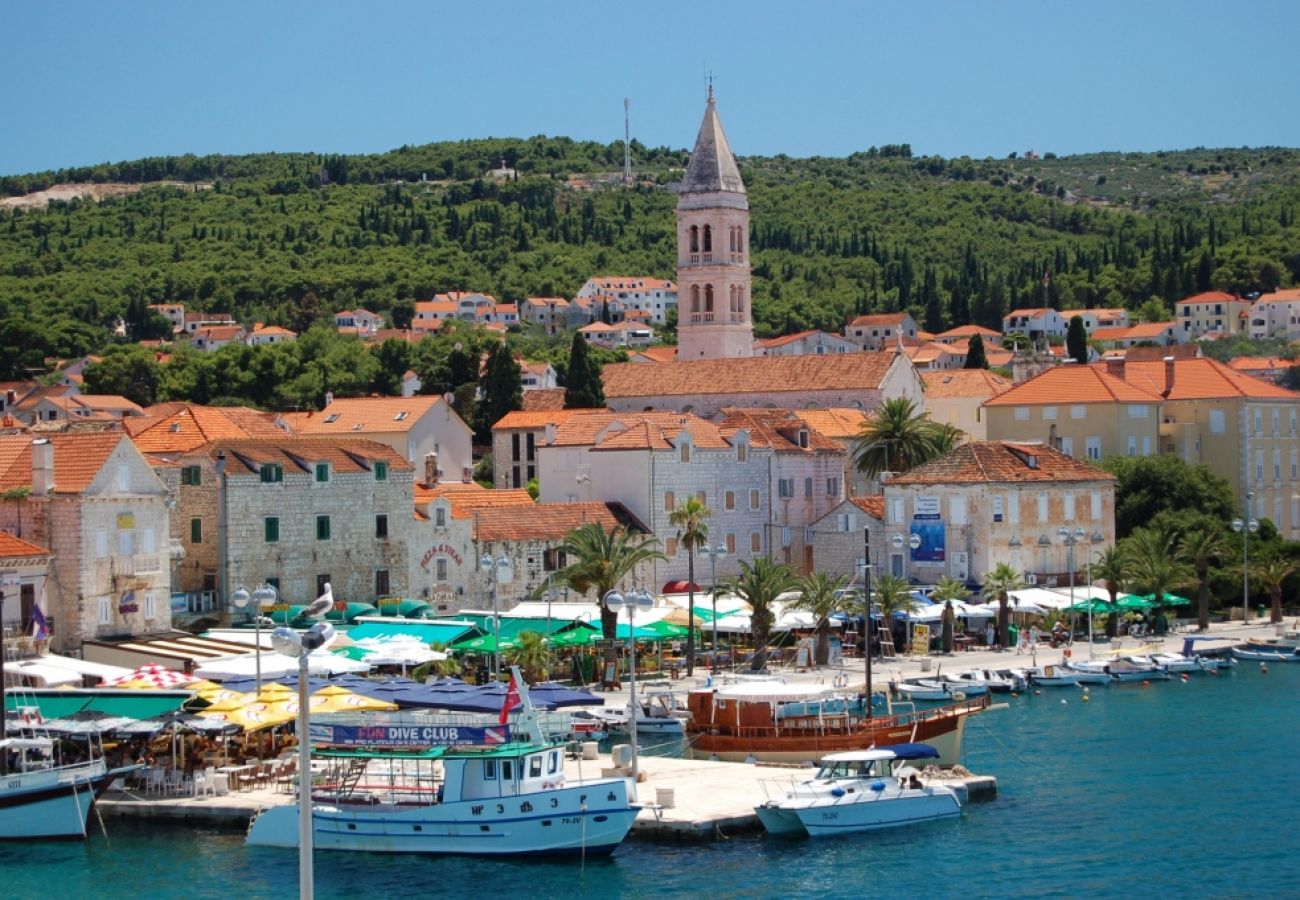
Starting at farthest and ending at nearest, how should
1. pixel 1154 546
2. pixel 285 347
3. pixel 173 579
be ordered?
pixel 285 347
pixel 1154 546
pixel 173 579

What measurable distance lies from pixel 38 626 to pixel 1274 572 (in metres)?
44.5

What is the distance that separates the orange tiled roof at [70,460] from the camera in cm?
5178

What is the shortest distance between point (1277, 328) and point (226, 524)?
147896 millimetres

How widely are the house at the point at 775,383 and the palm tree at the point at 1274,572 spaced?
1890cm

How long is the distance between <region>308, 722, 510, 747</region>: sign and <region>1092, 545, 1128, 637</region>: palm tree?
36801 millimetres

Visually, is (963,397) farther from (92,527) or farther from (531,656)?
(92,527)

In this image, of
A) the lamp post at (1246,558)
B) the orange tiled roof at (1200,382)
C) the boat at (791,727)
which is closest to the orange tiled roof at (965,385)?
the orange tiled roof at (1200,382)

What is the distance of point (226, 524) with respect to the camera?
196 feet

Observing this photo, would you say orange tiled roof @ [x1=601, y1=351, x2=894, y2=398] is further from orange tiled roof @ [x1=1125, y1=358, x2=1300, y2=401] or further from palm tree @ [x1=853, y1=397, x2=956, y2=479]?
orange tiled roof @ [x1=1125, y1=358, x2=1300, y2=401]

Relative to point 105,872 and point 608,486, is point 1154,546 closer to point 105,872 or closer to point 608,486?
point 608,486

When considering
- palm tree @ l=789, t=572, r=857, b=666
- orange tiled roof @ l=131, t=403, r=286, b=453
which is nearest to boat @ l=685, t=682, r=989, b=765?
palm tree @ l=789, t=572, r=857, b=666

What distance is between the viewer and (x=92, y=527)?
170ft

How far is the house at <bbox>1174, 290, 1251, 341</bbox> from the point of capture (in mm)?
189625

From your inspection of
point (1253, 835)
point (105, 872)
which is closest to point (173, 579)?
point (105, 872)
